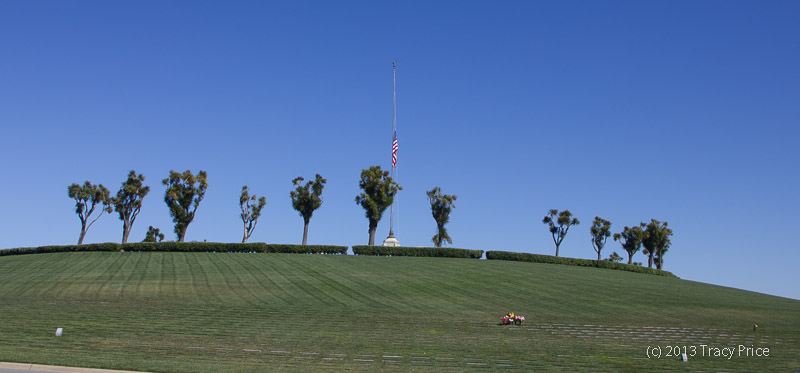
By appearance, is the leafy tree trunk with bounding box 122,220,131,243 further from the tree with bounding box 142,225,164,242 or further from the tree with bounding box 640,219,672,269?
the tree with bounding box 640,219,672,269

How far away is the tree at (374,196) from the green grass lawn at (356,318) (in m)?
22.0

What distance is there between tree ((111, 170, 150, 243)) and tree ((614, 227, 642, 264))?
247 feet

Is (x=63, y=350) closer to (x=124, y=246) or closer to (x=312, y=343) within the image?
(x=312, y=343)

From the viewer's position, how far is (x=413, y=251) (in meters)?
66.1

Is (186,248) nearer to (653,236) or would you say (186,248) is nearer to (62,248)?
(62,248)

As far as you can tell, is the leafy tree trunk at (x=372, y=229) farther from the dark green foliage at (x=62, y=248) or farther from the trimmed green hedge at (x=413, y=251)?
the dark green foliage at (x=62, y=248)

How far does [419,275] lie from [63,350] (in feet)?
105

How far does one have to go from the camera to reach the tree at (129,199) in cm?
8075

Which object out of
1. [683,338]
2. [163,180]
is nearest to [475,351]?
[683,338]

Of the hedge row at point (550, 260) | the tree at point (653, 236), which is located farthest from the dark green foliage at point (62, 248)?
the tree at point (653, 236)

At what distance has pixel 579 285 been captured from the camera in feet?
147

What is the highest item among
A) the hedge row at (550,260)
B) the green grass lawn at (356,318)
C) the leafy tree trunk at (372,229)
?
the leafy tree trunk at (372,229)

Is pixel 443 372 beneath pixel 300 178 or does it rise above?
beneath

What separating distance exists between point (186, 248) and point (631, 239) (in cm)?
6638
